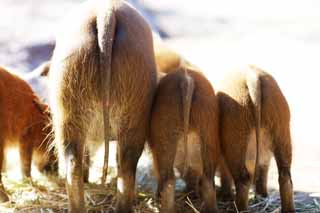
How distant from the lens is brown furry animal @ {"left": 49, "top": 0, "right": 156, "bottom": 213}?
3.10 m

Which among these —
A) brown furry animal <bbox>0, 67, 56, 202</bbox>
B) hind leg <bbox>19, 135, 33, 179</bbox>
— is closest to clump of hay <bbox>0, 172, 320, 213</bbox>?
hind leg <bbox>19, 135, 33, 179</bbox>

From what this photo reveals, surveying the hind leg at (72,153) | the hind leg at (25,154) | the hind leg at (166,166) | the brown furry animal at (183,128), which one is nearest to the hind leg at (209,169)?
the brown furry animal at (183,128)

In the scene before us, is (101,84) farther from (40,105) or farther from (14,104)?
(40,105)

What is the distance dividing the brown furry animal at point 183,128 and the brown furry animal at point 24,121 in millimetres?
1452

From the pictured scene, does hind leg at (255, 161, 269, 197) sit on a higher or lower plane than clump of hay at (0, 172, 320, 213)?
higher

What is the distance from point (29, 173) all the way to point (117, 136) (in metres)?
1.78

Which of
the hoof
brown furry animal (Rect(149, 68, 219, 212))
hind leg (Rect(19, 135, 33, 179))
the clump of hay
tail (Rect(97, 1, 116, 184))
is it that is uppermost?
tail (Rect(97, 1, 116, 184))

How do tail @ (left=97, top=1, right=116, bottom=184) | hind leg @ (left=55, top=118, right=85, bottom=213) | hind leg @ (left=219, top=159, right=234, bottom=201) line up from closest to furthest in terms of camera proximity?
1. tail @ (left=97, top=1, right=116, bottom=184)
2. hind leg @ (left=55, top=118, right=85, bottom=213)
3. hind leg @ (left=219, top=159, right=234, bottom=201)

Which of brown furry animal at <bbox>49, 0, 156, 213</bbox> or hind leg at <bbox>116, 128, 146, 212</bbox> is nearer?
brown furry animal at <bbox>49, 0, 156, 213</bbox>

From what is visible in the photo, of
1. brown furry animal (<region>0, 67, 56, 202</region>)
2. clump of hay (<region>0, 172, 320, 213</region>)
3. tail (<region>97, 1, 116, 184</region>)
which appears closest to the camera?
tail (<region>97, 1, 116, 184</region>)

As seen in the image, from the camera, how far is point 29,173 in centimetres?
484

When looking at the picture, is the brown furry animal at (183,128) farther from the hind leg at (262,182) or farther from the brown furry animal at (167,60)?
the hind leg at (262,182)

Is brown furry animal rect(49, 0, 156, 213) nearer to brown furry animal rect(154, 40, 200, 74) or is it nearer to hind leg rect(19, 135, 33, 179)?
brown furry animal rect(154, 40, 200, 74)

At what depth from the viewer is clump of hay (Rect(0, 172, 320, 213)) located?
398 centimetres
